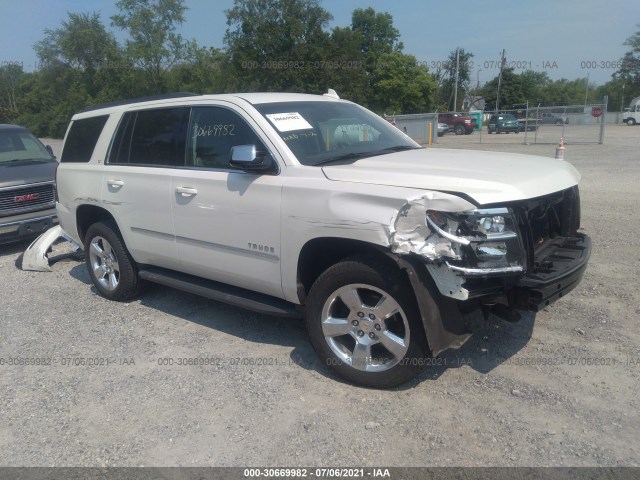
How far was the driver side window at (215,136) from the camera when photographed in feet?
13.9

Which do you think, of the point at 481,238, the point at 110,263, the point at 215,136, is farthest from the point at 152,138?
the point at 481,238

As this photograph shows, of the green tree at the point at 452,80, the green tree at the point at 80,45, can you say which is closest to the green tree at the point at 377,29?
the green tree at the point at 452,80

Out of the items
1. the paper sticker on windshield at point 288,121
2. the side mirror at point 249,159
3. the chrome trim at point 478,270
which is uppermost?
the paper sticker on windshield at point 288,121

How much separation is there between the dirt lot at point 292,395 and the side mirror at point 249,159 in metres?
1.48

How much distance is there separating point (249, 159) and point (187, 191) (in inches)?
35.0

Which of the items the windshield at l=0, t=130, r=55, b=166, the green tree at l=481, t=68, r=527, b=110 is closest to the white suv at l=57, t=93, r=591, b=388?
the windshield at l=0, t=130, r=55, b=166

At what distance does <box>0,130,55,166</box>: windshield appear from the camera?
8.88 m

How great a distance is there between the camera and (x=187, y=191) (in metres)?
4.45

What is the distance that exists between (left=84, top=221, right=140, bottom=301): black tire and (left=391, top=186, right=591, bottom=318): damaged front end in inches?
125

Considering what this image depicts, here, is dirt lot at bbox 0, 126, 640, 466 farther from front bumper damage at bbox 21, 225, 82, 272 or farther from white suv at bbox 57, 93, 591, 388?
front bumper damage at bbox 21, 225, 82, 272

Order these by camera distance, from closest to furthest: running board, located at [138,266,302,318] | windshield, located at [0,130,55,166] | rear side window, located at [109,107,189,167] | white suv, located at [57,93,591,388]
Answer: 1. white suv, located at [57,93,591,388]
2. running board, located at [138,266,302,318]
3. rear side window, located at [109,107,189,167]
4. windshield, located at [0,130,55,166]

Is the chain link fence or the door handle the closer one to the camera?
the door handle

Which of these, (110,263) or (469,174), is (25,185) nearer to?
(110,263)

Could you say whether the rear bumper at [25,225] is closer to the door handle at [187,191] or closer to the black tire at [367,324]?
the door handle at [187,191]
